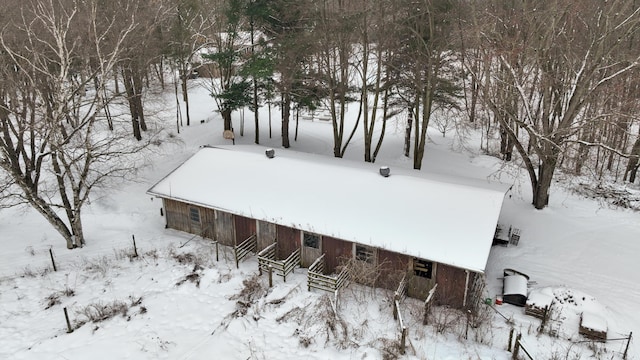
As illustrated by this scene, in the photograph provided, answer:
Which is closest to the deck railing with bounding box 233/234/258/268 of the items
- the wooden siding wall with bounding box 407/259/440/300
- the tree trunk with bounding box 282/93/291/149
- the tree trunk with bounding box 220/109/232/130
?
the wooden siding wall with bounding box 407/259/440/300

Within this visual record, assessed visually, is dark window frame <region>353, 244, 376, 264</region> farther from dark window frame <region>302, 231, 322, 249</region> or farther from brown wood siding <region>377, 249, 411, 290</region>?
dark window frame <region>302, 231, 322, 249</region>

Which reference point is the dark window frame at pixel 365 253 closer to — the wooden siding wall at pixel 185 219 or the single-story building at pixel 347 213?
the single-story building at pixel 347 213

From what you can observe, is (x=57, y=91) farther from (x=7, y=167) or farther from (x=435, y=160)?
(x=435, y=160)

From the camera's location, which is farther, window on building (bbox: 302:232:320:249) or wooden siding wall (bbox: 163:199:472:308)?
window on building (bbox: 302:232:320:249)

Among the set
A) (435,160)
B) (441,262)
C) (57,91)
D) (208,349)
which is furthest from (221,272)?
(435,160)

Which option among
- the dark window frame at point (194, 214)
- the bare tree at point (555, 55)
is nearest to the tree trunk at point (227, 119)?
the dark window frame at point (194, 214)

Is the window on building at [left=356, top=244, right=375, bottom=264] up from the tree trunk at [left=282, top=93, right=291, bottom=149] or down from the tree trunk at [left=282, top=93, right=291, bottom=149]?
down
